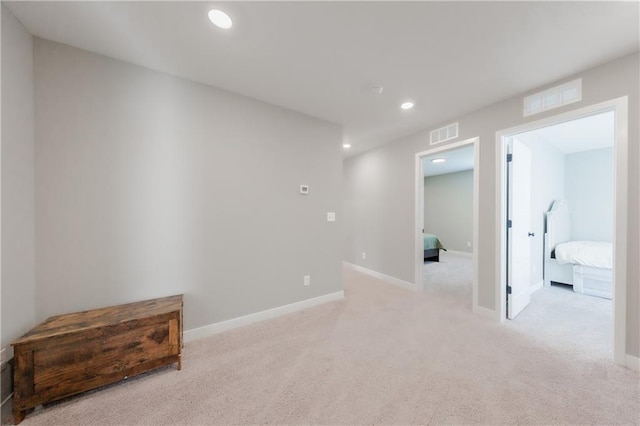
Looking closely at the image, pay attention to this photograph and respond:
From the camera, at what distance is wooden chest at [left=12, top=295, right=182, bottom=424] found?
136 centimetres

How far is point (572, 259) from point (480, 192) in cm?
221

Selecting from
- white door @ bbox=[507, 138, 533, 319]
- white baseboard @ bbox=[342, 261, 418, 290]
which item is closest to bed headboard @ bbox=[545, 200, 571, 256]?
white door @ bbox=[507, 138, 533, 319]

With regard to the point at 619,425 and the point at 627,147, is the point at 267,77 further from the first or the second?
the point at 619,425

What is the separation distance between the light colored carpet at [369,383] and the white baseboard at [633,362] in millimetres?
101

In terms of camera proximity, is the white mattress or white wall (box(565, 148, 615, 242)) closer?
the white mattress

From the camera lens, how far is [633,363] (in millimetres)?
1800

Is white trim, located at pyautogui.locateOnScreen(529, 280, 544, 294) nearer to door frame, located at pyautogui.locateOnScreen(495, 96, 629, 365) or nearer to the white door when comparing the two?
the white door

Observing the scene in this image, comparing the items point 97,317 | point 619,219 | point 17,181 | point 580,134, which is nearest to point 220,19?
point 17,181

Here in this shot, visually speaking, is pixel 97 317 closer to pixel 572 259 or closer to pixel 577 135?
pixel 572 259

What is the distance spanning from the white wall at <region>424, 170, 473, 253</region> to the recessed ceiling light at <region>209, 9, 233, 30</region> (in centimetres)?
698

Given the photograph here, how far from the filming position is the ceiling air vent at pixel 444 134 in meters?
3.11

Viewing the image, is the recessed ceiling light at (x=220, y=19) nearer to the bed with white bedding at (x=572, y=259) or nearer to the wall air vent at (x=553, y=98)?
→ the wall air vent at (x=553, y=98)

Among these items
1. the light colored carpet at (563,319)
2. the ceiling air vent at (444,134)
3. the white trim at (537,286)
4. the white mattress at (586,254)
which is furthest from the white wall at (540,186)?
the ceiling air vent at (444,134)

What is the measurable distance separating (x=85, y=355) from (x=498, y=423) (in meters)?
2.60
